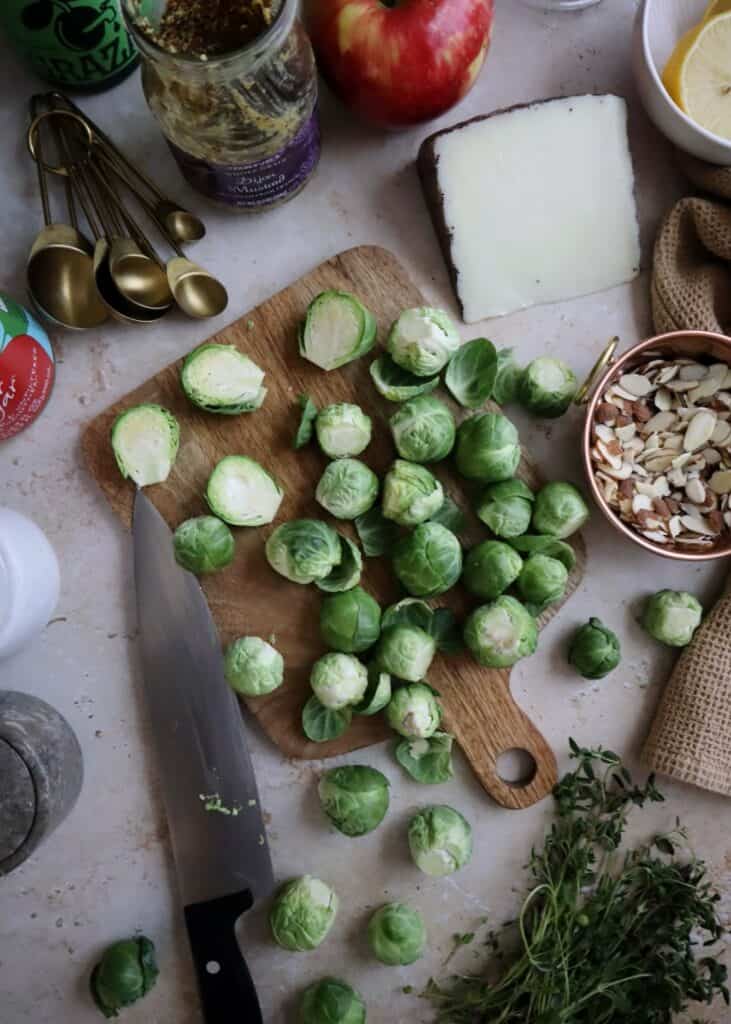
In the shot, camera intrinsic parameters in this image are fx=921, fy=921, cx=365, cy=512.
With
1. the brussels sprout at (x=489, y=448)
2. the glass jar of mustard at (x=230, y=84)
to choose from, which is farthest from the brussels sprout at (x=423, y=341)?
the glass jar of mustard at (x=230, y=84)

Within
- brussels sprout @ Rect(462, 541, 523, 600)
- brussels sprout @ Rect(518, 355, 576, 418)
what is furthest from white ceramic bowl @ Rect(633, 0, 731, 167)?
brussels sprout @ Rect(462, 541, 523, 600)

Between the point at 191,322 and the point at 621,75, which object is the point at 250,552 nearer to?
the point at 191,322

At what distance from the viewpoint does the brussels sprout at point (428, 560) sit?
157 centimetres

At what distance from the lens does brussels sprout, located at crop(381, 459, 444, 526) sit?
5.20 ft

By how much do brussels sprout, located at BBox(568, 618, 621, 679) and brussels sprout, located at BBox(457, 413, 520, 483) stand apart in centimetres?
32

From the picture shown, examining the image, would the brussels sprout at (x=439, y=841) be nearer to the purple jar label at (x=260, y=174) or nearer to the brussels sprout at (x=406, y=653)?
the brussels sprout at (x=406, y=653)

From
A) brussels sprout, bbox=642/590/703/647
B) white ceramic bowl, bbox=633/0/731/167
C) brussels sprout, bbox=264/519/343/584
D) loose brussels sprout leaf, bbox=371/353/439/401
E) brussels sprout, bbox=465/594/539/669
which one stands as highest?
white ceramic bowl, bbox=633/0/731/167

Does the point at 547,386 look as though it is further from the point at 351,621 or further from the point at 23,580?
the point at 23,580

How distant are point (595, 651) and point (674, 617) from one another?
0.16 metres

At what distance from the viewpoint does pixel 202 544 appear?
158 cm

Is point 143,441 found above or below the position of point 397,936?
above

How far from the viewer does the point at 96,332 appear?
1724mm

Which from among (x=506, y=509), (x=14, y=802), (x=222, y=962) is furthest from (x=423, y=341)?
(x=222, y=962)

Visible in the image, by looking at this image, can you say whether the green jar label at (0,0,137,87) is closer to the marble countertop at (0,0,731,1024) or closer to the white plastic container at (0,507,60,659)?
the marble countertop at (0,0,731,1024)
